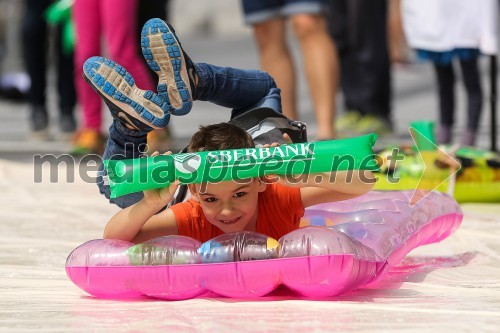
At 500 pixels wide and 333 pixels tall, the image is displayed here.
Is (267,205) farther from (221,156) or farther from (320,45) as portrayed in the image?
(320,45)

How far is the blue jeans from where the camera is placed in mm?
3461

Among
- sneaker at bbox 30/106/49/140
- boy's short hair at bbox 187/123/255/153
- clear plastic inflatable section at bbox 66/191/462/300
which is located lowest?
sneaker at bbox 30/106/49/140

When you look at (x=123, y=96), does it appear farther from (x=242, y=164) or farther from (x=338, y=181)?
(x=338, y=181)

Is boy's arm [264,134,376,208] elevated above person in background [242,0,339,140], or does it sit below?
below

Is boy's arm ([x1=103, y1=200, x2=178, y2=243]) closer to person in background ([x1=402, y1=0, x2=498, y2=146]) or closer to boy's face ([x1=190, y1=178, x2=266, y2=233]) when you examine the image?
boy's face ([x1=190, y1=178, x2=266, y2=233])

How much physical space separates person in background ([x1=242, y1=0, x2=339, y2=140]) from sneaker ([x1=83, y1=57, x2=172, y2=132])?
264 centimetres

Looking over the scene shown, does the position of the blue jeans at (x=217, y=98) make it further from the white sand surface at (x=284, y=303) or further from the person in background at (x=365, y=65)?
the person in background at (x=365, y=65)

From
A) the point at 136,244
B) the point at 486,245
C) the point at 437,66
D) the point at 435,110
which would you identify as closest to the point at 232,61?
the point at 435,110

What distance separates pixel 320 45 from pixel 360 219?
8.31ft

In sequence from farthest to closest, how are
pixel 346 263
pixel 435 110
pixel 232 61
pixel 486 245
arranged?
pixel 232 61
pixel 435 110
pixel 486 245
pixel 346 263

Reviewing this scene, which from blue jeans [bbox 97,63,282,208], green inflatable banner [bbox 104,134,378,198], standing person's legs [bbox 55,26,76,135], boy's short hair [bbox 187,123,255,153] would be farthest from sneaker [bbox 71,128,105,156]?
green inflatable banner [bbox 104,134,378,198]

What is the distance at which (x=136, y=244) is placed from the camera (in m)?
3.17

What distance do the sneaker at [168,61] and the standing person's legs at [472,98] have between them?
3220 millimetres

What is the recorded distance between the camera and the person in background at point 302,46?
5891 millimetres
